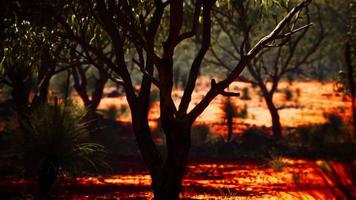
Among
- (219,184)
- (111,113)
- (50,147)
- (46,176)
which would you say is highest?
(111,113)

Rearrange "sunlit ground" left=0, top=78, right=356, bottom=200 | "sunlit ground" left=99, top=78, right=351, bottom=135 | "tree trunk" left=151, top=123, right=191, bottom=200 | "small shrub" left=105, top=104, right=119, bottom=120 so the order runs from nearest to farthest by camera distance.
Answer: "tree trunk" left=151, top=123, right=191, bottom=200
"sunlit ground" left=0, top=78, right=356, bottom=200
"sunlit ground" left=99, top=78, right=351, bottom=135
"small shrub" left=105, top=104, right=119, bottom=120

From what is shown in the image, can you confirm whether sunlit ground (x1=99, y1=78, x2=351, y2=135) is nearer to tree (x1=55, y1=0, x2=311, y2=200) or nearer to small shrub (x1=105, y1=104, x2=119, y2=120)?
small shrub (x1=105, y1=104, x2=119, y2=120)

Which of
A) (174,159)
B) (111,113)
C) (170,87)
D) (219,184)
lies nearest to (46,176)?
(174,159)

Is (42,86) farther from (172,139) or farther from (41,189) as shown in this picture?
(172,139)

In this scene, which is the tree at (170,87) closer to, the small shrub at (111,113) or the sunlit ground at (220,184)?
the sunlit ground at (220,184)

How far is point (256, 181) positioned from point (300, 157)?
4.45 meters

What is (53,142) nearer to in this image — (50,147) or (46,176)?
(50,147)

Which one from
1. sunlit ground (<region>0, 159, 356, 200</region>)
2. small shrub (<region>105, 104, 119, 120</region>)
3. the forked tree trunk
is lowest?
sunlit ground (<region>0, 159, 356, 200</region>)

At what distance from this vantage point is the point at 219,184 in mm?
10750

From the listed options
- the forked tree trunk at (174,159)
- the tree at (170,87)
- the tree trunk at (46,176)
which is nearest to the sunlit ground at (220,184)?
the forked tree trunk at (174,159)

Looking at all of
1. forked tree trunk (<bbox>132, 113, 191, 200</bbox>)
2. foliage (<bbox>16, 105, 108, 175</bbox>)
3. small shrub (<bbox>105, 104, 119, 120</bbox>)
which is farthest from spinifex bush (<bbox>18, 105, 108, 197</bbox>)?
small shrub (<bbox>105, 104, 119, 120</bbox>)

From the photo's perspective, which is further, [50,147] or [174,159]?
[50,147]

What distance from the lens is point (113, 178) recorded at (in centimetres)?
1217

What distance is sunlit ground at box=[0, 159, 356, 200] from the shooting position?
8.82 metres
